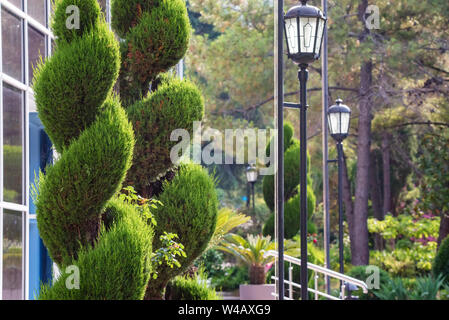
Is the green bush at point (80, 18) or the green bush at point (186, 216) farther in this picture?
the green bush at point (186, 216)

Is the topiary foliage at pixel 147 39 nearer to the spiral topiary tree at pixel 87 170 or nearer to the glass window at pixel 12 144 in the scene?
the glass window at pixel 12 144

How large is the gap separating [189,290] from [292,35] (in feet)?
9.84

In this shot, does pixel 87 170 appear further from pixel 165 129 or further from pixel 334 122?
pixel 334 122

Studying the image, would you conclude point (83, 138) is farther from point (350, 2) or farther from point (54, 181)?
point (350, 2)

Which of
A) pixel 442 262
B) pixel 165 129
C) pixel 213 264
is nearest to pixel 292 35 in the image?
pixel 165 129

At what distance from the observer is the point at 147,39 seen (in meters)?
7.11

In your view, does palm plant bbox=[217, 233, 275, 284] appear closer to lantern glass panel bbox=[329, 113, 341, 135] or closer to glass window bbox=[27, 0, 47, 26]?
lantern glass panel bbox=[329, 113, 341, 135]

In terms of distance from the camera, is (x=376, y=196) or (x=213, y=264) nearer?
(x=213, y=264)

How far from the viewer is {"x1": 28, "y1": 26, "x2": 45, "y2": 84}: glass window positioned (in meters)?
7.34

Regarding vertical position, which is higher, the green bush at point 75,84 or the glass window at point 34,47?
the glass window at point 34,47

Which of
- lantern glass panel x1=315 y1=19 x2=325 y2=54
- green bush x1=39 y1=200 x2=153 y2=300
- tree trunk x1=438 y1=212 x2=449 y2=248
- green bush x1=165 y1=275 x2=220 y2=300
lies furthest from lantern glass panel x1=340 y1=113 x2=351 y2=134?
green bush x1=39 y1=200 x2=153 y2=300

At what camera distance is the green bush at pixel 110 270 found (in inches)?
208

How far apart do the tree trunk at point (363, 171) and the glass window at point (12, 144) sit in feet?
47.7

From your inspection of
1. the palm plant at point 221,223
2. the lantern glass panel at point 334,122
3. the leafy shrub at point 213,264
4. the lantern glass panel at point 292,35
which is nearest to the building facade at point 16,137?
the palm plant at point 221,223
